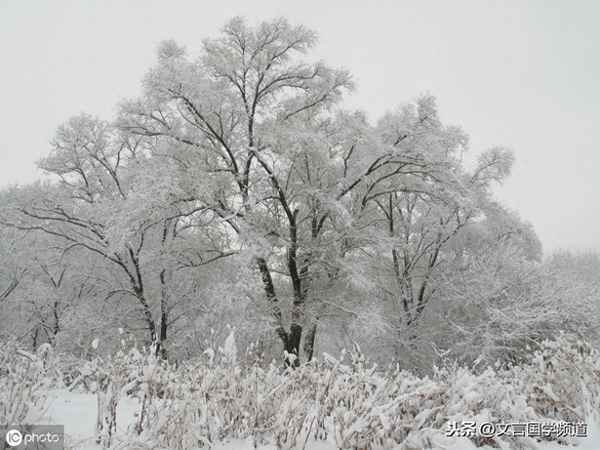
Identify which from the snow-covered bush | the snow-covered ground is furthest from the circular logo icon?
the snow-covered bush

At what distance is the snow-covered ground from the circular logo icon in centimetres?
21

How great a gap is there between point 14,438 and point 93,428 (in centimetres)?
72

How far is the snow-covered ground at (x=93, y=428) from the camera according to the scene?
103 inches

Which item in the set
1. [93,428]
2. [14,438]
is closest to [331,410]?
[93,428]

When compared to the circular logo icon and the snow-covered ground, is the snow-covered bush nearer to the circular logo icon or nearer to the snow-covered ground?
the snow-covered ground

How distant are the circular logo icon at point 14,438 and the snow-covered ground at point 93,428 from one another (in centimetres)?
21

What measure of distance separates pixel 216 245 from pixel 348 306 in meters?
4.67

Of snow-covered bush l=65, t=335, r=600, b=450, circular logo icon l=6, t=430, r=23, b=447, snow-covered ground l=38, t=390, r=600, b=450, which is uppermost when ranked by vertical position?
snow-covered bush l=65, t=335, r=600, b=450

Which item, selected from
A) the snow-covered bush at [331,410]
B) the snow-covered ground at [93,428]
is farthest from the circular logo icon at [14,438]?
the snow-covered bush at [331,410]

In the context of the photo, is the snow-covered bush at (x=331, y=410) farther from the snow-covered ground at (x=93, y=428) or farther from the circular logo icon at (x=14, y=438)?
the circular logo icon at (x=14, y=438)

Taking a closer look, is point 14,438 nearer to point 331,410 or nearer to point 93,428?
point 93,428

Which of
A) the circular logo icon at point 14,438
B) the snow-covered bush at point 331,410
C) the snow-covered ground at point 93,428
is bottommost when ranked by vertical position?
the snow-covered ground at point 93,428

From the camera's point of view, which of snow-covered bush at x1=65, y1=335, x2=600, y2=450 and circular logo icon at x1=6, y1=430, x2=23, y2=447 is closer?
circular logo icon at x1=6, y1=430, x2=23, y2=447

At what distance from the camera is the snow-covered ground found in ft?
8.55
